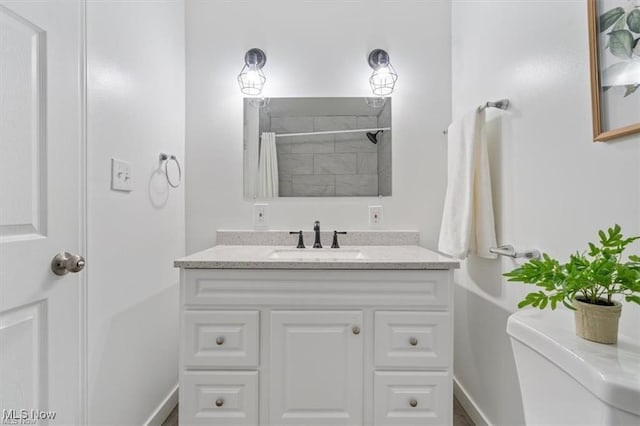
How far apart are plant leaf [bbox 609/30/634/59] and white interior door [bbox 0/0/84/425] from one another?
1.45 m

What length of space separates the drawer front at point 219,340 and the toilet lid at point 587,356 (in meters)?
0.85

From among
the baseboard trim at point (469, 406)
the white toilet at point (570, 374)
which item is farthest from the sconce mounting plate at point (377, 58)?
the baseboard trim at point (469, 406)

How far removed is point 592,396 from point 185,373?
1172 mm

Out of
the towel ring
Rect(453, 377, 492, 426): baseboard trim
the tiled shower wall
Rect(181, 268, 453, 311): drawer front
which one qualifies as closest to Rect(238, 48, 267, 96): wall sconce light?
the tiled shower wall

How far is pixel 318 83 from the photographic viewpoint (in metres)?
1.71

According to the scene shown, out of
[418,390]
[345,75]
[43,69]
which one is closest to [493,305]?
[418,390]

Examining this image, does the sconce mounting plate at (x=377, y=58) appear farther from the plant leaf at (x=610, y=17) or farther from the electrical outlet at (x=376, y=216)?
the plant leaf at (x=610, y=17)

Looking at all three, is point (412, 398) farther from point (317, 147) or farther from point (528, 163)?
point (317, 147)

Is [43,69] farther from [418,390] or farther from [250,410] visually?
[418,390]

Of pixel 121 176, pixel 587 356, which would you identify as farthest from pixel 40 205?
pixel 587 356

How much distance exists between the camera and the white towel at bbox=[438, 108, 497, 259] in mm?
1242

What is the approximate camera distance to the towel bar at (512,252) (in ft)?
3.38

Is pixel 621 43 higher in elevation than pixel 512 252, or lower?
higher

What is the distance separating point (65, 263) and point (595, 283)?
1284 mm
